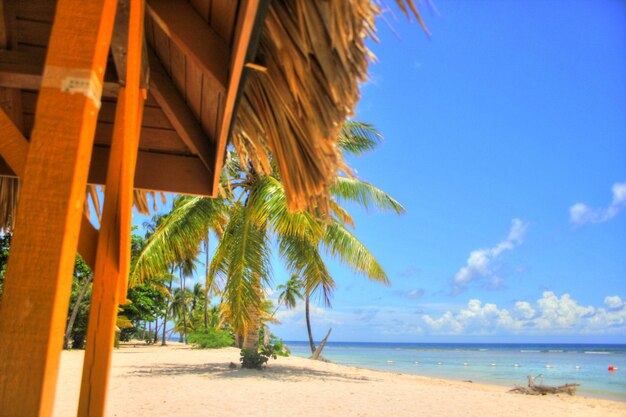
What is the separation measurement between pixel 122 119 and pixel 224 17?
565mm

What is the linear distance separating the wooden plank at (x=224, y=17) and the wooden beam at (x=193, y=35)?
0.11 feet

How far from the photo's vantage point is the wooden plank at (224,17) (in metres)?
1.79

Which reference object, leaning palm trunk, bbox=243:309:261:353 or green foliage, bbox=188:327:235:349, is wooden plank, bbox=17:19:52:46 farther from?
green foliage, bbox=188:327:235:349

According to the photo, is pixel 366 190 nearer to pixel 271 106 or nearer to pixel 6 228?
pixel 6 228

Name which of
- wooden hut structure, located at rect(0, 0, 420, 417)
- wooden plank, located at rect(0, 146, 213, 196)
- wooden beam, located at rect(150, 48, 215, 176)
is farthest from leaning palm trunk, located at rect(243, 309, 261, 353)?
wooden beam, located at rect(150, 48, 215, 176)

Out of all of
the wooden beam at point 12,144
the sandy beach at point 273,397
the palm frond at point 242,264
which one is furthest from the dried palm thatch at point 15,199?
the palm frond at point 242,264

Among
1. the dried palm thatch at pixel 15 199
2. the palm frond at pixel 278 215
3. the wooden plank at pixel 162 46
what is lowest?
the dried palm thatch at pixel 15 199

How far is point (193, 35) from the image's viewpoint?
194 cm

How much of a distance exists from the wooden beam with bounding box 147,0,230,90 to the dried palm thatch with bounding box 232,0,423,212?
0.53 feet

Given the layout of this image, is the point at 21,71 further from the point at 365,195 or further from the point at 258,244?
the point at 365,195

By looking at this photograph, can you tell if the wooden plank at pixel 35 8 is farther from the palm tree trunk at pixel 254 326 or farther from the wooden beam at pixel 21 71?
the palm tree trunk at pixel 254 326

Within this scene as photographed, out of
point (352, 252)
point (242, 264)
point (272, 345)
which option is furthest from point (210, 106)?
point (272, 345)

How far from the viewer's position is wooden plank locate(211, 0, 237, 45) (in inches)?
70.6

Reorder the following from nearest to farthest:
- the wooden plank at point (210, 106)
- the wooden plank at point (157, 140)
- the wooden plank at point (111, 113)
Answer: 1. the wooden plank at point (210, 106)
2. the wooden plank at point (111, 113)
3. the wooden plank at point (157, 140)
